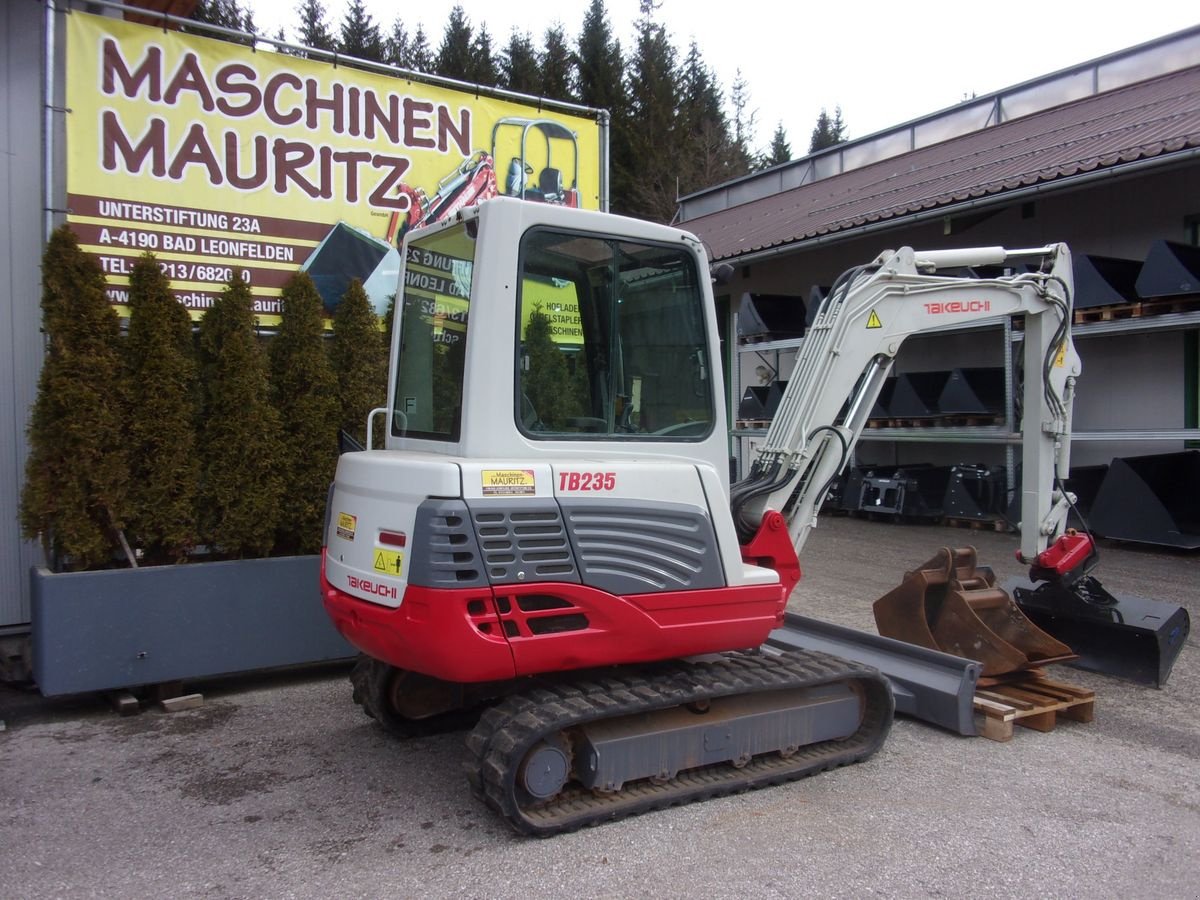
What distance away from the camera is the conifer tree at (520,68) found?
39656 mm

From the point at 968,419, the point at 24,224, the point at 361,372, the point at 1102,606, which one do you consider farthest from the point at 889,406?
the point at 24,224

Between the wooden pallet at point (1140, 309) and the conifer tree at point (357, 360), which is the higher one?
the wooden pallet at point (1140, 309)

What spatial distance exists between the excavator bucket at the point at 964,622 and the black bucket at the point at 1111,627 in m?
0.45

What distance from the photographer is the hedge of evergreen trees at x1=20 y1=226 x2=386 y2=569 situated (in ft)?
17.8

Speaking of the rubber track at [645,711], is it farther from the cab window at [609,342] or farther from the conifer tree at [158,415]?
the conifer tree at [158,415]

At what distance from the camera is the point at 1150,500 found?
1037 cm

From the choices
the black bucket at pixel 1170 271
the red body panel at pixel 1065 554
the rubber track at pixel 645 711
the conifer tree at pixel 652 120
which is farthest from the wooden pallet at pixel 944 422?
the conifer tree at pixel 652 120

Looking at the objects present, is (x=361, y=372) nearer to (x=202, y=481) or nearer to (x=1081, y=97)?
(x=202, y=481)

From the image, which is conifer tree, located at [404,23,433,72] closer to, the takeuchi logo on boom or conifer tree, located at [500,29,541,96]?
conifer tree, located at [500,29,541,96]

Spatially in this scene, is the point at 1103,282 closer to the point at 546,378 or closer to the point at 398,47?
the point at 546,378

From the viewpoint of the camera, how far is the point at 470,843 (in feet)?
12.8

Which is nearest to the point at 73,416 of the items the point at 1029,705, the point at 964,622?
the point at 964,622

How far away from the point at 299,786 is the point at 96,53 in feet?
15.4

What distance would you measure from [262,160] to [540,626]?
4391mm
